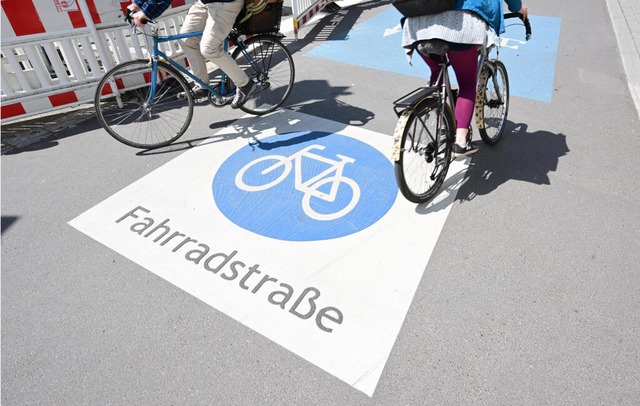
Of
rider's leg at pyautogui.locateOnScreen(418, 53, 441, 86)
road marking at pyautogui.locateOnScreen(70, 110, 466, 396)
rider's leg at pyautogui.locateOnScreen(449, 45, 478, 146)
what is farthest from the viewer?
rider's leg at pyautogui.locateOnScreen(418, 53, 441, 86)

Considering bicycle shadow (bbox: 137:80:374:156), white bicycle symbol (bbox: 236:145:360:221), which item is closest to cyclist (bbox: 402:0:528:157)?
white bicycle symbol (bbox: 236:145:360:221)

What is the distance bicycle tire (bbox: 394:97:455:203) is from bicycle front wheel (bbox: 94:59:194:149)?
243cm

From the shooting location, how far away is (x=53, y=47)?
169 inches

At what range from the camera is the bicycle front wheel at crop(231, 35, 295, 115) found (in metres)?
4.32

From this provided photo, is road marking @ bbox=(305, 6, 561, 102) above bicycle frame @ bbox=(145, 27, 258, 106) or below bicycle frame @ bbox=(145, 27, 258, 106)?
below

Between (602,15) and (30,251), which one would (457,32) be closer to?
(30,251)

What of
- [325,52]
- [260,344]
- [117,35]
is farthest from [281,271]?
[325,52]

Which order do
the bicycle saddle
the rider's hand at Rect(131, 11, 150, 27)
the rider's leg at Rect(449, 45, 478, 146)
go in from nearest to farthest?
1. the bicycle saddle
2. the rider's leg at Rect(449, 45, 478, 146)
3. the rider's hand at Rect(131, 11, 150, 27)

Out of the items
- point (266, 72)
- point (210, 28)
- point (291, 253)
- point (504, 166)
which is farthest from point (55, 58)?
point (504, 166)

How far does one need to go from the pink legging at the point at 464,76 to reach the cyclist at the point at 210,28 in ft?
6.49

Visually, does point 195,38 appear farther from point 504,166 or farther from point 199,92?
point 504,166

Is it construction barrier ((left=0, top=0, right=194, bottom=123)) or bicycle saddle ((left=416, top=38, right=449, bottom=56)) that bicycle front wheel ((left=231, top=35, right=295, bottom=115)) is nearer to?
construction barrier ((left=0, top=0, right=194, bottom=123))

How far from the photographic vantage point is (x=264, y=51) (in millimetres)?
4695

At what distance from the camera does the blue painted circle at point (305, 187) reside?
9.68ft
